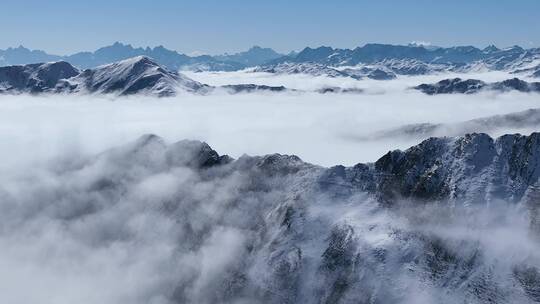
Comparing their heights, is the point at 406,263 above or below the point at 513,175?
below

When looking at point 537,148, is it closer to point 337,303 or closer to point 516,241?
point 516,241

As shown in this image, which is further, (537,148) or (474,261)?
(537,148)

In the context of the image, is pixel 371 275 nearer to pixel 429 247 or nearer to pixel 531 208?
pixel 429 247

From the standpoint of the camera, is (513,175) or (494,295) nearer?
(494,295)

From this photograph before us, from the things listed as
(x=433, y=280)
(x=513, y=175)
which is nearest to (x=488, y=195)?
(x=513, y=175)

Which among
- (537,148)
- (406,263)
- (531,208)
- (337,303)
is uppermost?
(537,148)

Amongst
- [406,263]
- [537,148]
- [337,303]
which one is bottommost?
[337,303]

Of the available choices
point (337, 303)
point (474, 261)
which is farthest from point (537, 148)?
point (337, 303)

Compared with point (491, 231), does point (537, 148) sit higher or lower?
higher

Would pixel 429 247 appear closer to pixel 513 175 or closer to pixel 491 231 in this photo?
pixel 491 231
